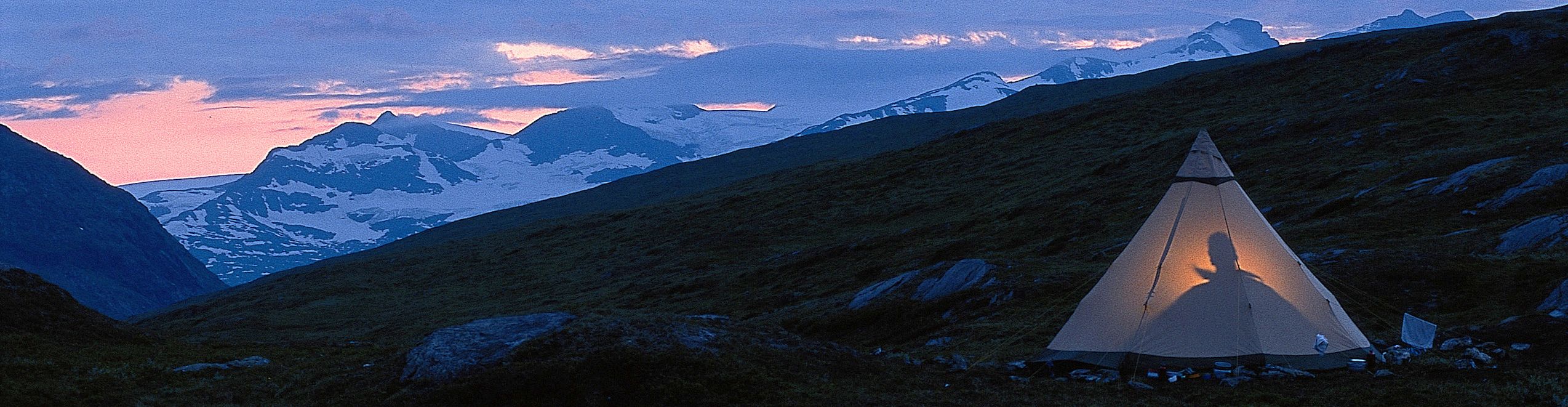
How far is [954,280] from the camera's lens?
46.1 meters

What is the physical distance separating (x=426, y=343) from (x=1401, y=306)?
86.8 ft

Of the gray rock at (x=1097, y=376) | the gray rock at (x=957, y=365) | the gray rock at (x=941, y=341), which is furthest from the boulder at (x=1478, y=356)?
the gray rock at (x=941, y=341)

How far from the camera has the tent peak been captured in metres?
29.0

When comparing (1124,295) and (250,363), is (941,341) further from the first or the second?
(250,363)

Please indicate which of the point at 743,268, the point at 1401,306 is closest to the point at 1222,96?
the point at 743,268

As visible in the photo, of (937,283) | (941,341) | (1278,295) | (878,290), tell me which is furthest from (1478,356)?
(878,290)

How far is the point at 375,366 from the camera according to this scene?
27.3 meters

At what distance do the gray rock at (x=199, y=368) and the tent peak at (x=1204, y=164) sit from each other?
26919mm

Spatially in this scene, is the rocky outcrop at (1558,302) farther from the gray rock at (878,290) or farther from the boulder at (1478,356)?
the gray rock at (878,290)

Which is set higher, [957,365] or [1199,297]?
[1199,297]

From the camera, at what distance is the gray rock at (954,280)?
4538 centimetres

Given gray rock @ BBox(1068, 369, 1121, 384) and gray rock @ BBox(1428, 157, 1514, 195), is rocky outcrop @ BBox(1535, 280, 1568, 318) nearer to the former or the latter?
gray rock @ BBox(1068, 369, 1121, 384)

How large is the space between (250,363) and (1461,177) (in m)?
48.3

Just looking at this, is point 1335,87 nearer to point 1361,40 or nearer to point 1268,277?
point 1361,40
